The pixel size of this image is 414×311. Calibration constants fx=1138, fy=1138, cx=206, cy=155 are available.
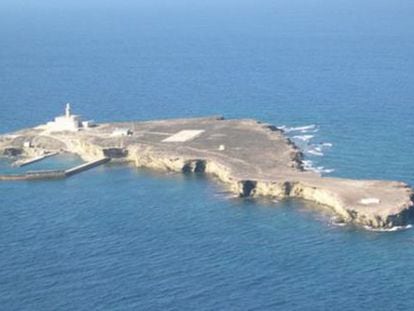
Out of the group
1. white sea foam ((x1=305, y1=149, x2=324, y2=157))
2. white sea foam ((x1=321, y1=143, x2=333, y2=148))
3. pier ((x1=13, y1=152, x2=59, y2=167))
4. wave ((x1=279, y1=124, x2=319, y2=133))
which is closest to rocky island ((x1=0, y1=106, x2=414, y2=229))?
pier ((x1=13, y1=152, x2=59, y2=167))

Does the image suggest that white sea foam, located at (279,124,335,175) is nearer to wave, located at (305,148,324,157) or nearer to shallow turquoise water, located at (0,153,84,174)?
wave, located at (305,148,324,157)

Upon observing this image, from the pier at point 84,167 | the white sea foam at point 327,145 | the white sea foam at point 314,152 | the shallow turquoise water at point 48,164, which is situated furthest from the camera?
the white sea foam at point 327,145

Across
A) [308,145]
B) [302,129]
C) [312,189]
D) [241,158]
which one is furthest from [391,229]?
[302,129]

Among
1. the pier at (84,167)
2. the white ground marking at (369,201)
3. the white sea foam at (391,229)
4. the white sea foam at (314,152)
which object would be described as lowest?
the white sea foam at (391,229)

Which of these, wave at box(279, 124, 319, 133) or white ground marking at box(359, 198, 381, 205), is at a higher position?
wave at box(279, 124, 319, 133)

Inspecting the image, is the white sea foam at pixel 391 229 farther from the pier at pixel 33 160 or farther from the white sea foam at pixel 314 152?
the pier at pixel 33 160

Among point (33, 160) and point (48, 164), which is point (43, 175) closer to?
point (48, 164)

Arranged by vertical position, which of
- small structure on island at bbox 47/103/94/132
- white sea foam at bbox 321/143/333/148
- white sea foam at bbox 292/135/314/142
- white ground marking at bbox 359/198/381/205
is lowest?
Result: white ground marking at bbox 359/198/381/205

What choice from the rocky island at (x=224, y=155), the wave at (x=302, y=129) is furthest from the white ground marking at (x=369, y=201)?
the wave at (x=302, y=129)
